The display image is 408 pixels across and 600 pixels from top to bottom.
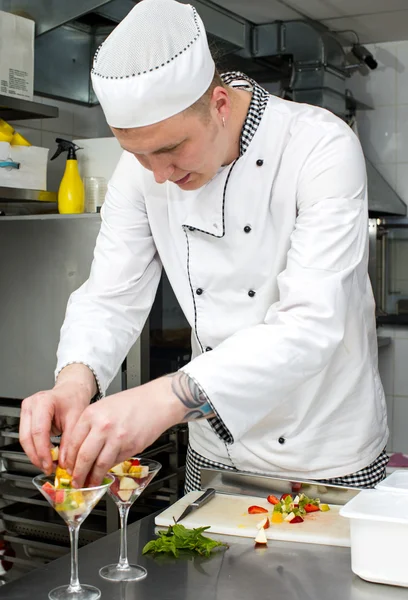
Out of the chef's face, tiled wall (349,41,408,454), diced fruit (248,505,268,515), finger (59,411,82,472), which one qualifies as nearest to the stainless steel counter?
diced fruit (248,505,268,515)

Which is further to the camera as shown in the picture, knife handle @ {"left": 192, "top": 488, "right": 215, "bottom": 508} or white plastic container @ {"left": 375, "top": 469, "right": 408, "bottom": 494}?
knife handle @ {"left": 192, "top": 488, "right": 215, "bottom": 508}

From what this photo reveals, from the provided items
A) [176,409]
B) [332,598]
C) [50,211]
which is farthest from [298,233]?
[50,211]

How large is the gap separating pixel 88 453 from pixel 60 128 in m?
2.90

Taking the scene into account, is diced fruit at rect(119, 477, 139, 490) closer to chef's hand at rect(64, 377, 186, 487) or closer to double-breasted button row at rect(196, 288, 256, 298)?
chef's hand at rect(64, 377, 186, 487)

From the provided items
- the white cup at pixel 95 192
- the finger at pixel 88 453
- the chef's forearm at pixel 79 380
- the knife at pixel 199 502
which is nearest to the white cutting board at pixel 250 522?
the knife at pixel 199 502

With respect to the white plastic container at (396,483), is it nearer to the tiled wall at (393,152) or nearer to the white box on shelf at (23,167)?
the white box on shelf at (23,167)

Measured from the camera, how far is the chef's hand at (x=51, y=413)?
1.39 meters

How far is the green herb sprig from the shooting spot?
1482mm

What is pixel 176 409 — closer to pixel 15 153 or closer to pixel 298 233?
pixel 298 233

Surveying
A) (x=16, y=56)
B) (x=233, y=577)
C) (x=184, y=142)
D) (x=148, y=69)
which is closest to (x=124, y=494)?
(x=233, y=577)

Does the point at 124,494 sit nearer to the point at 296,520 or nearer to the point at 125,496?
the point at 125,496

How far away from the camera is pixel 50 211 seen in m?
3.66

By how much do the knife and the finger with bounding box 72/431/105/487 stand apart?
16.2 inches

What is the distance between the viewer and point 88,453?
49.1 inches
